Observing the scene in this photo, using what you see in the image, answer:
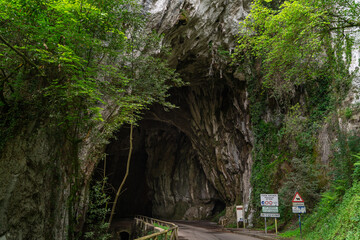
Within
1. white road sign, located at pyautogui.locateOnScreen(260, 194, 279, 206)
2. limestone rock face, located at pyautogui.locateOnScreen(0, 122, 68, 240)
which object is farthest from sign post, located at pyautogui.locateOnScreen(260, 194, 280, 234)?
limestone rock face, located at pyautogui.locateOnScreen(0, 122, 68, 240)

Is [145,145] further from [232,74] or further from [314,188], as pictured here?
[314,188]

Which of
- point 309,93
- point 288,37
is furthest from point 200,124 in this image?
point 288,37

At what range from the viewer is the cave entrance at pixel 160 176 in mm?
30766

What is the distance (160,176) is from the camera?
35281 mm

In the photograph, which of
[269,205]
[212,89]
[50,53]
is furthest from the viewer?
[212,89]

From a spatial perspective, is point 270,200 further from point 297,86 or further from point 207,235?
point 297,86

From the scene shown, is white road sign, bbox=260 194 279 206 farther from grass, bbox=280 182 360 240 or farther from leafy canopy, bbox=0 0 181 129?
leafy canopy, bbox=0 0 181 129

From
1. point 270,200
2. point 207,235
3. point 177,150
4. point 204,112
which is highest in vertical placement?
point 204,112

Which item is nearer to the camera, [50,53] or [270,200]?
[50,53]

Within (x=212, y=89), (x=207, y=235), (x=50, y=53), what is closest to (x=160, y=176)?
(x=212, y=89)

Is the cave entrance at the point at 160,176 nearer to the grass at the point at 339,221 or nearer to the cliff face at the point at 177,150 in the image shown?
the cliff face at the point at 177,150

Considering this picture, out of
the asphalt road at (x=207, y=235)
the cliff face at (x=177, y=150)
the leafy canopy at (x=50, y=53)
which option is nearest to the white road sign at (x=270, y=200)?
the asphalt road at (x=207, y=235)

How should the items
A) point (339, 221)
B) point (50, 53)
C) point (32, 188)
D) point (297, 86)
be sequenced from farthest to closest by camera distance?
1. point (297, 86)
2. point (339, 221)
3. point (32, 188)
4. point (50, 53)

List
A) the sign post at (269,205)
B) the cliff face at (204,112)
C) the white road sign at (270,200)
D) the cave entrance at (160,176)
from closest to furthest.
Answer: the sign post at (269,205) < the white road sign at (270,200) < the cliff face at (204,112) < the cave entrance at (160,176)
